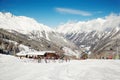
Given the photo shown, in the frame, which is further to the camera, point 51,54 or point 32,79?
point 51,54

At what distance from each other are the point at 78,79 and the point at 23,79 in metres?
7.64

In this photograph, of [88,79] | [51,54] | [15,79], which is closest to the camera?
[15,79]

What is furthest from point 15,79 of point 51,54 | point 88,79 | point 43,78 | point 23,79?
point 51,54

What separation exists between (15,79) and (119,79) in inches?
583

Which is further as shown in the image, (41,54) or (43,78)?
(41,54)

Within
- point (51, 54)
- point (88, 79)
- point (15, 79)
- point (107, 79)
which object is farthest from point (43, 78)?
point (51, 54)

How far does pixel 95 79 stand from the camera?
3064 cm

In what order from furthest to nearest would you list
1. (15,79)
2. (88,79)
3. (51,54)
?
(51,54) → (88,79) → (15,79)

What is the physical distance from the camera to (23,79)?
28172 millimetres

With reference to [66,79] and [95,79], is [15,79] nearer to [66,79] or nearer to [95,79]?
[66,79]

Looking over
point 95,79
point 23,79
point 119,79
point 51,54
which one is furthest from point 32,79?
point 51,54

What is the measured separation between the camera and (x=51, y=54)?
490 ft

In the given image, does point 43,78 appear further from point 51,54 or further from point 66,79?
point 51,54

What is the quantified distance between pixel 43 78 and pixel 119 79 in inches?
435
